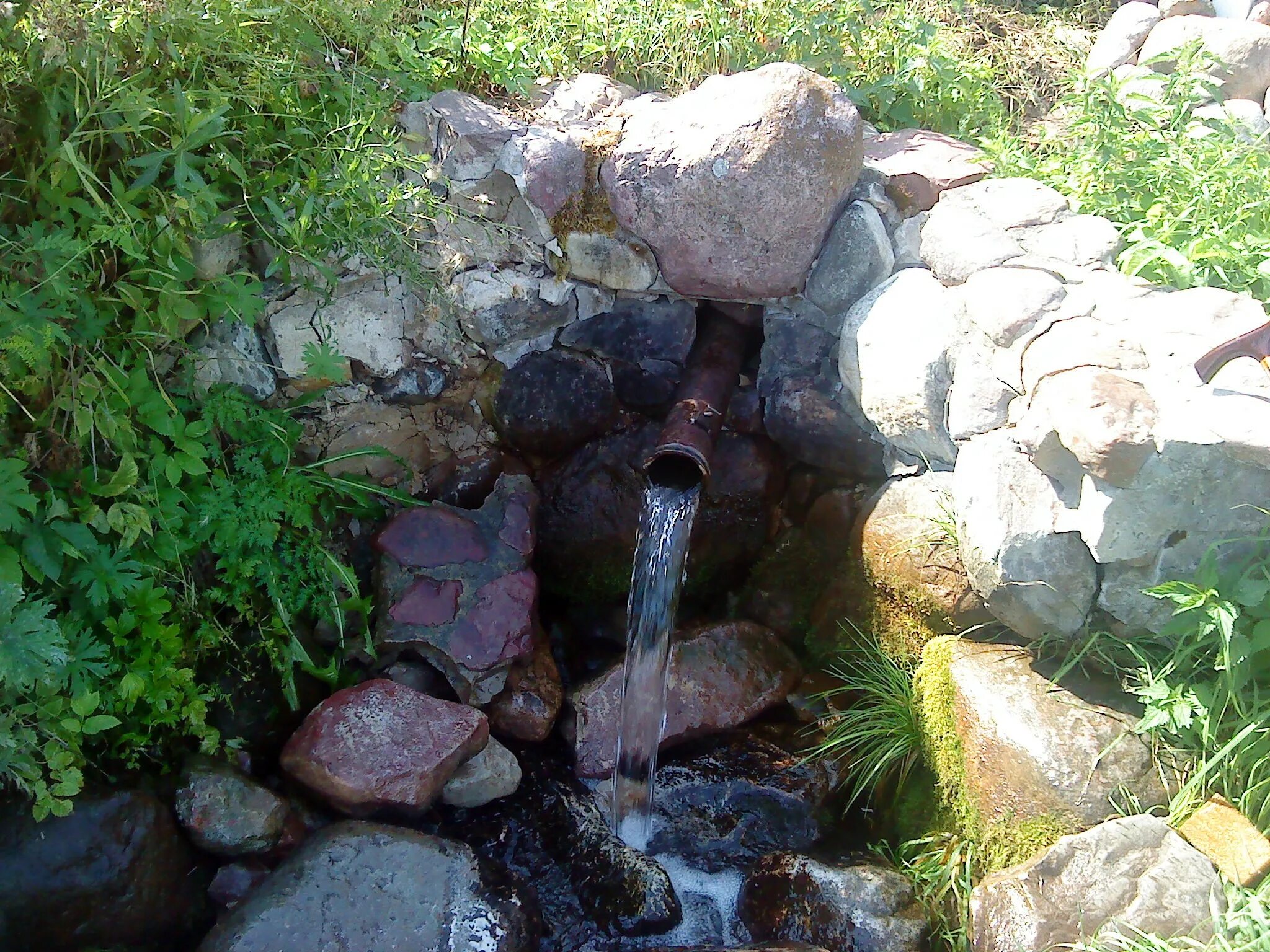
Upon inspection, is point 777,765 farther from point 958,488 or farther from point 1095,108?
point 1095,108

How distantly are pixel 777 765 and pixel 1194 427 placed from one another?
1712 millimetres

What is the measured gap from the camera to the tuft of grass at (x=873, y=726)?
2.94 meters

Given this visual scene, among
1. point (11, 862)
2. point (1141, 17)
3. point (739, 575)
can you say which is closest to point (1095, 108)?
point (1141, 17)

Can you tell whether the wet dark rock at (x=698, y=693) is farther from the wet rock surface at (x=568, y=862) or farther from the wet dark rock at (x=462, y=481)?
the wet dark rock at (x=462, y=481)

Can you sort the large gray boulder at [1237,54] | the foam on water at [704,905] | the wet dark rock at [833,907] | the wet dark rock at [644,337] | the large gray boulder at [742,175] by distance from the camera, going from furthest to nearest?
1. the large gray boulder at [1237,54]
2. the wet dark rock at [644,337]
3. the large gray boulder at [742,175]
4. the foam on water at [704,905]
5. the wet dark rock at [833,907]

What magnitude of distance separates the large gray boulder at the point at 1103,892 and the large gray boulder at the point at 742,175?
1.98 meters

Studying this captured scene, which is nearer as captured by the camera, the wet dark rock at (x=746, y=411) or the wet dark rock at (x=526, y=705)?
the wet dark rock at (x=526, y=705)

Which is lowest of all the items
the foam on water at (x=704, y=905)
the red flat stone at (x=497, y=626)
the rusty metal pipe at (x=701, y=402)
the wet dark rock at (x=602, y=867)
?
the foam on water at (x=704, y=905)

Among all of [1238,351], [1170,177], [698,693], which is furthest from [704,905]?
[1170,177]

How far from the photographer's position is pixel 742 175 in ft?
10.1

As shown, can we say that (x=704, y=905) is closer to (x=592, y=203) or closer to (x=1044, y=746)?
(x=1044, y=746)

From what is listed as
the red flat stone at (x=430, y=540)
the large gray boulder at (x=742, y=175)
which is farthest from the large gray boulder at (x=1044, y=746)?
the red flat stone at (x=430, y=540)

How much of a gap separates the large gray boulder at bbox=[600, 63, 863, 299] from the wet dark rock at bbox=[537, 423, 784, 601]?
669mm

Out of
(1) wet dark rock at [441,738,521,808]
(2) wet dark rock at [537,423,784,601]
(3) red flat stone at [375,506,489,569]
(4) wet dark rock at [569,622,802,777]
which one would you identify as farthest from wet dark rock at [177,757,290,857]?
(2) wet dark rock at [537,423,784,601]
